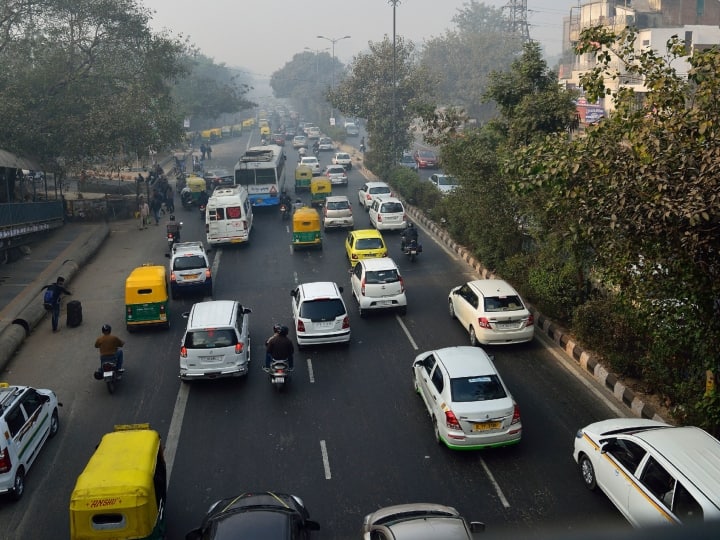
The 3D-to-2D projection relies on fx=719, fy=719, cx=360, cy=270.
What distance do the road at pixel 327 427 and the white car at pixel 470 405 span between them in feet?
1.40

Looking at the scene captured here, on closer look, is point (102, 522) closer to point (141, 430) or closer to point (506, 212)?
point (141, 430)

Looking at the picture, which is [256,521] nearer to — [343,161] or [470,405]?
[470,405]

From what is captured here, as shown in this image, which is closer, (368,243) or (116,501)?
(116,501)

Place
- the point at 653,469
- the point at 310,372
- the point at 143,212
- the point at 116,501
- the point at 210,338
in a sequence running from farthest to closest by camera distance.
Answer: the point at 143,212 → the point at 310,372 → the point at 210,338 → the point at 653,469 → the point at 116,501

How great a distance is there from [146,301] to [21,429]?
768 centimetres

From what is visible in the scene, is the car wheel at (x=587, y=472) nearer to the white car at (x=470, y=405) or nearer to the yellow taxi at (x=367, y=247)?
the white car at (x=470, y=405)

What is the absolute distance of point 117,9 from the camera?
40.5m

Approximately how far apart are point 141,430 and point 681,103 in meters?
9.84

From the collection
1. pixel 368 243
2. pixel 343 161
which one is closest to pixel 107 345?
pixel 368 243

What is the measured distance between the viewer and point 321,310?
704 inches

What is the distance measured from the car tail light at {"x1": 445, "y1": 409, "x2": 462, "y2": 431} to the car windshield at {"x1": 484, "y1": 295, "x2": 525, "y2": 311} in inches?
219

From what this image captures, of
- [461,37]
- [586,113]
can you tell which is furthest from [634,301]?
[461,37]

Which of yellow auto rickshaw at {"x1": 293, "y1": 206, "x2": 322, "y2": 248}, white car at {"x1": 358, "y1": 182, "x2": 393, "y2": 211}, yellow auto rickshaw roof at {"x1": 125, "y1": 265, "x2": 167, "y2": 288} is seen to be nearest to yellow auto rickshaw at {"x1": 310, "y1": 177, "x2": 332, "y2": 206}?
white car at {"x1": 358, "y1": 182, "x2": 393, "y2": 211}

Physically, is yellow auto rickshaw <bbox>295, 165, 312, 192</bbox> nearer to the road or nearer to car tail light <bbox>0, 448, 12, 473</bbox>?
the road
